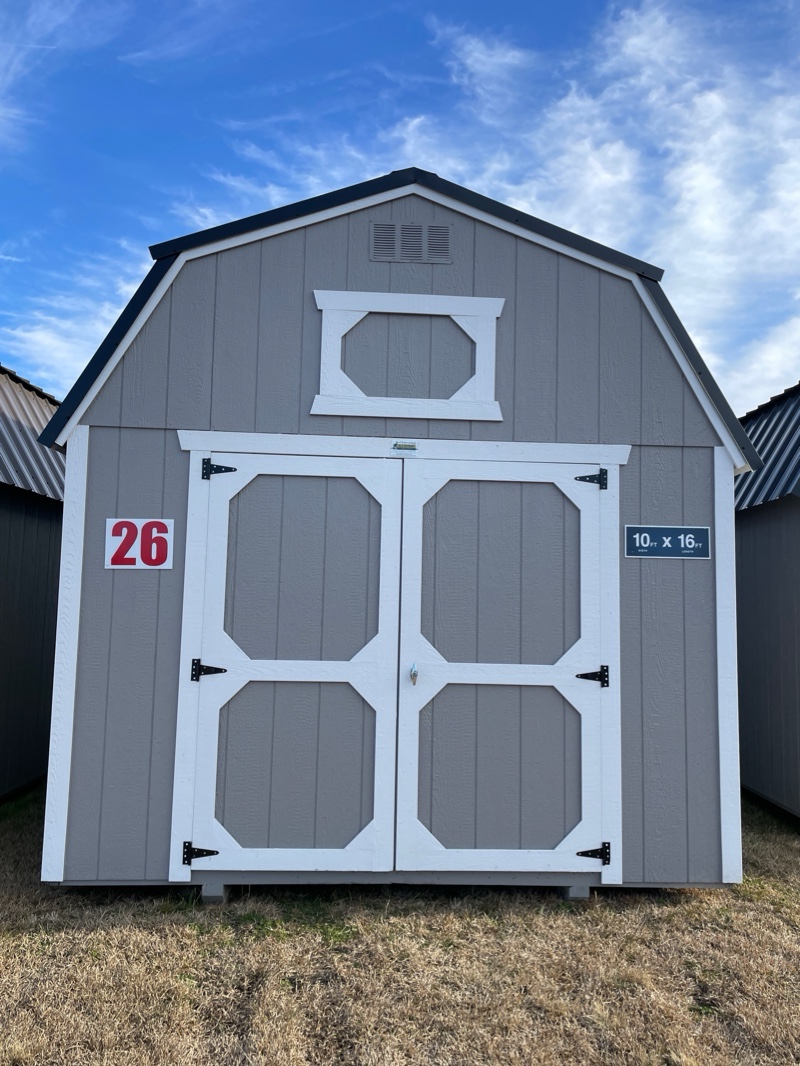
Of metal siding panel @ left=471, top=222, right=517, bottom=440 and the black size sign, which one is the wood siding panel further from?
the black size sign

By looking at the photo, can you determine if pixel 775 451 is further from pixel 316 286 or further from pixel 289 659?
pixel 289 659

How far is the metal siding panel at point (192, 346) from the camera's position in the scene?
4.05 metres

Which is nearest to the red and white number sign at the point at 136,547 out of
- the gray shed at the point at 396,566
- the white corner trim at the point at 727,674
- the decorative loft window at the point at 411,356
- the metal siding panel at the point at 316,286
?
the gray shed at the point at 396,566

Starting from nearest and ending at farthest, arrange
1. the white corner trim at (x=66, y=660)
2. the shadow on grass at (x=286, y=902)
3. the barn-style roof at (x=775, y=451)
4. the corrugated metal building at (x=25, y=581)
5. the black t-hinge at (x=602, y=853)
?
the shadow on grass at (x=286, y=902) < the white corner trim at (x=66, y=660) < the black t-hinge at (x=602, y=853) < the barn-style roof at (x=775, y=451) < the corrugated metal building at (x=25, y=581)

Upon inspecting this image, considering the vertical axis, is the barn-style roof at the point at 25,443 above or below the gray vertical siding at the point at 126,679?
above

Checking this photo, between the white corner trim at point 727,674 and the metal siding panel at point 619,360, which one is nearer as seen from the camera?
the white corner trim at point 727,674

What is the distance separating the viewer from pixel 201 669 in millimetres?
3924

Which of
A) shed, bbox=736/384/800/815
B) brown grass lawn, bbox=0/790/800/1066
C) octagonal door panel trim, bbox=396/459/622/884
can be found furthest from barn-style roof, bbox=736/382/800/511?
brown grass lawn, bbox=0/790/800/1066

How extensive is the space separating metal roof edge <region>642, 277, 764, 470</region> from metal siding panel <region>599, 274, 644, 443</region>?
0.10 metres

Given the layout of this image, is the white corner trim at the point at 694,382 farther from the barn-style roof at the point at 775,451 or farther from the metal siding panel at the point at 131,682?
the metal siding panel at the point at 131,682

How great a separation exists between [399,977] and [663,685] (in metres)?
1.97

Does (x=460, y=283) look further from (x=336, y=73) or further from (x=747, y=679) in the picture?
(x=747, y=679)

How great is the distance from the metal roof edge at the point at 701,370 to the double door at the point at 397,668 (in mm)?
768

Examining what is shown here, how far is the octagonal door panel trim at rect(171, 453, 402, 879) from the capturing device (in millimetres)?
3865
